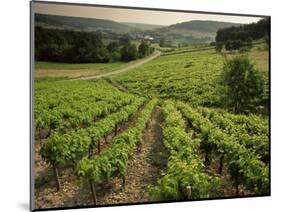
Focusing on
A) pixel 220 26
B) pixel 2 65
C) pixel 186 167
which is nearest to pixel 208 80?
pixel 220 26

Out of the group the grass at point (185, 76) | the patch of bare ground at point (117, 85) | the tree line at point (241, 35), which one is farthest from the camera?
the tree line at point (241, 35)

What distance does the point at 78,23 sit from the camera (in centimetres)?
364

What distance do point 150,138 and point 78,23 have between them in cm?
108

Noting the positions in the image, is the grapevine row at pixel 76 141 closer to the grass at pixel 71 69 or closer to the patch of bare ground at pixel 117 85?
the patch of bare ground at pixel 117 85

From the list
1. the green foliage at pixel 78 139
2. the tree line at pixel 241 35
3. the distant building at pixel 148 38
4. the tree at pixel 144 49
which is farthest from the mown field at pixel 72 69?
the tree line at pixel 241 35

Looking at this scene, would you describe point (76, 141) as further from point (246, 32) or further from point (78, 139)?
point (246, 32)

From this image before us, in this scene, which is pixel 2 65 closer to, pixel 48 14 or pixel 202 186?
pixel 48 14

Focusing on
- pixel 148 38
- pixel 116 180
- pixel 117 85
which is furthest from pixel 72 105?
pixel 148 38

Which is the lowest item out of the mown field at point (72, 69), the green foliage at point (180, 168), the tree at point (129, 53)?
the green foliage at point (180, 168)

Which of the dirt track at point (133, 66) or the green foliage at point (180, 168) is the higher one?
the dirt track at point (133, 66)

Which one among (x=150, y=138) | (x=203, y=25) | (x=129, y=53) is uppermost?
(x=203, y=25)

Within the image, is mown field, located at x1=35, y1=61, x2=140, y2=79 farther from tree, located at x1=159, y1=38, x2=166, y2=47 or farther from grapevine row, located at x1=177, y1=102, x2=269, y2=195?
grapevine row, located at x1=177, y1=102, x2=269, y2=195

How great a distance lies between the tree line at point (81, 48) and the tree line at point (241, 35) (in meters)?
0.62

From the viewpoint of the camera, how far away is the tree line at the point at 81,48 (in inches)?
139
